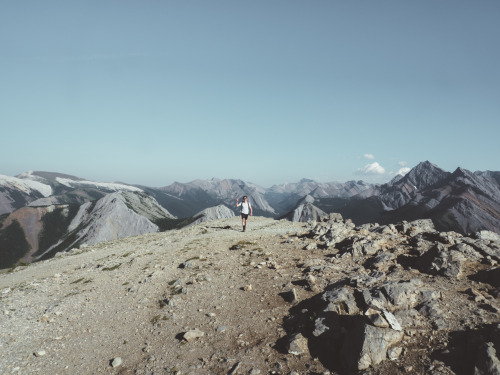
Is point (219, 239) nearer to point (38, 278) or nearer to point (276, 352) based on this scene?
point (38, 278)

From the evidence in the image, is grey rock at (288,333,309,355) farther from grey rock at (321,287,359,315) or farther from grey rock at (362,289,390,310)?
grey rock at (362,289,390,310)

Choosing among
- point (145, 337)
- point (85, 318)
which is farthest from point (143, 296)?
point (145, 337)

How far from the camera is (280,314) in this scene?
40.5ft

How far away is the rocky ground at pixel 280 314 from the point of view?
900 cm

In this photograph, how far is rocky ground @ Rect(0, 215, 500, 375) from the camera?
9000mm

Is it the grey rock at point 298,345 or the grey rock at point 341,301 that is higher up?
the grey rock at point 341,301

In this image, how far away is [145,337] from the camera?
485 inches

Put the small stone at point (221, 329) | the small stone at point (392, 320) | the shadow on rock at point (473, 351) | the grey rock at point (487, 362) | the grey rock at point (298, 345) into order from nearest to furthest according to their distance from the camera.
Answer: the grey rock at point (487, 362) → the shadow on rock at point (473, 351) → the small stone at point (392, 320) → the grey rock at point (298, 345) → the small stone at point (221, 329)

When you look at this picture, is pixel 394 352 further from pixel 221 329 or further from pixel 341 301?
pixel 221 329

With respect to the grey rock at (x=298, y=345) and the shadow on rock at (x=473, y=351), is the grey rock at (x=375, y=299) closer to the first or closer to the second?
the shadow on rock at (x=473, y=351)

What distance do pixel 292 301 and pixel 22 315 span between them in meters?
15.2

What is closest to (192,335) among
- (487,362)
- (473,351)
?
(473,351)

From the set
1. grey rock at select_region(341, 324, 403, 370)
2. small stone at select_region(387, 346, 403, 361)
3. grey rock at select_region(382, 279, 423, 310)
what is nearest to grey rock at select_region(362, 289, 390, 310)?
grey rock at select_region(382, 279, 423, 310)

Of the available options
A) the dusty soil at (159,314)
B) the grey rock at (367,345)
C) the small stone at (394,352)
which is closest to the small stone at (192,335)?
the dusty soil at (159,314)
